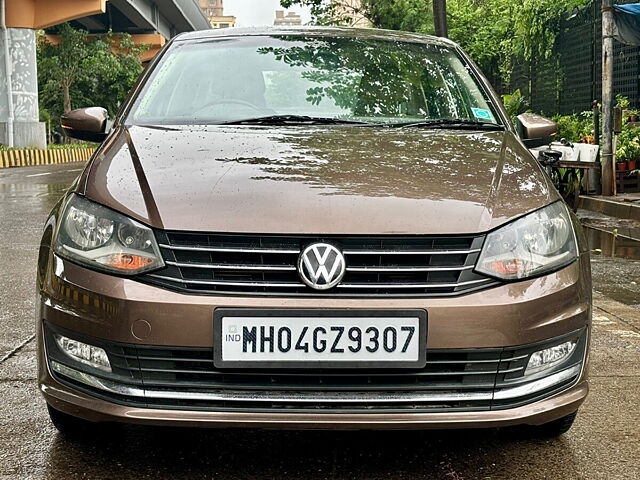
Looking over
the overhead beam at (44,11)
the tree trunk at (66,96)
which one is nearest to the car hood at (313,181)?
the overhead beam at (44,11)

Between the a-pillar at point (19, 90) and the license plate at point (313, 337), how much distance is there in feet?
95.9

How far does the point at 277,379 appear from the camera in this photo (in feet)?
8.14

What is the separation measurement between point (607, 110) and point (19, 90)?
23.1m

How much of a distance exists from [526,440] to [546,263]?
726 millimetres

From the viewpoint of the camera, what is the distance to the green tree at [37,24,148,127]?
39969 millimetres

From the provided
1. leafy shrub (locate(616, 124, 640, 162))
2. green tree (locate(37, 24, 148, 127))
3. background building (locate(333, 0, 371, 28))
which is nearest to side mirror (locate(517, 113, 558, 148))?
leafy shrub (locate(616, 124, 640, 162))

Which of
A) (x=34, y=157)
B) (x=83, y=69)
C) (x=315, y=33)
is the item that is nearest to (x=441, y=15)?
(x=315, y=33)

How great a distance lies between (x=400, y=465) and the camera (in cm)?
279

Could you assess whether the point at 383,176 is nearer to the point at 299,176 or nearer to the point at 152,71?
the point at 299,176

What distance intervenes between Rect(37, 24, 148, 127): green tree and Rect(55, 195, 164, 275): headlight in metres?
39.0

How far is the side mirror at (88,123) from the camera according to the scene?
3871mm

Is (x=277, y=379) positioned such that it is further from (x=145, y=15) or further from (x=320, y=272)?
(x=145, y=15)

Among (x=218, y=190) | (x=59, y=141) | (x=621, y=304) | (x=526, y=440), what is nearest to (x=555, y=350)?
(x=526, y=440)

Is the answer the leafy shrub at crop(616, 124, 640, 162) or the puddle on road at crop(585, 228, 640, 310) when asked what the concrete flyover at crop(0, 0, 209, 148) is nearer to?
the leafy shrub at crop(616, 124, 640, 162)
